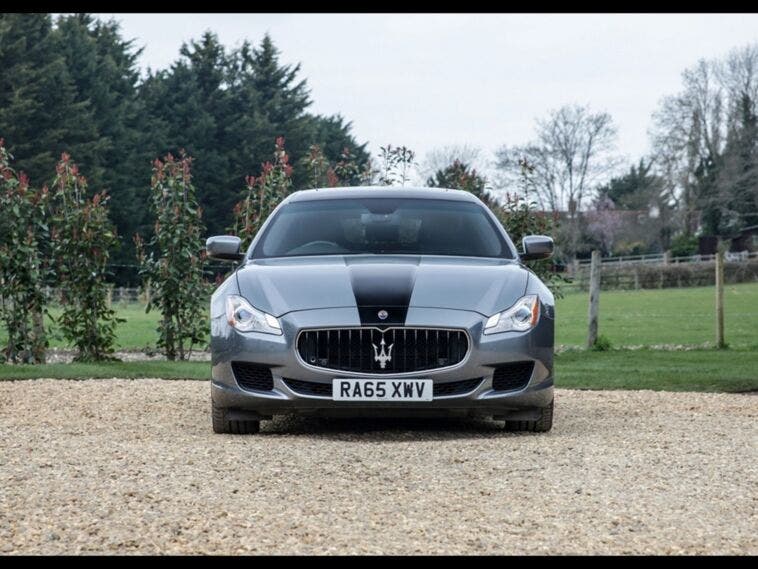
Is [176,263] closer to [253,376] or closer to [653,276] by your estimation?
[253,376]

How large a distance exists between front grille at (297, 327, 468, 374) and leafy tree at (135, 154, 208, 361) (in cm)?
727

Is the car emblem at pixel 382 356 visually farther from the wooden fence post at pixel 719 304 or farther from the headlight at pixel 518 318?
the wooden fence post at pixel 719 304

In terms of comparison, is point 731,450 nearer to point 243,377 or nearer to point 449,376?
point 449,376

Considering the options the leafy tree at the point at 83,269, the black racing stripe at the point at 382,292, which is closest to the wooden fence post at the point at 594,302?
the leafy tree at the point at 83,269

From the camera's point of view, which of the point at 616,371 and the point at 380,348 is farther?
the point at 616,371

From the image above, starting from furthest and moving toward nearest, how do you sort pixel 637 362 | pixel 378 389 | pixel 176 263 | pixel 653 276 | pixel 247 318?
Result: pixel 653 276, pixel 637 362, pixel 176 263, pixel 247 318, pixel 378 389

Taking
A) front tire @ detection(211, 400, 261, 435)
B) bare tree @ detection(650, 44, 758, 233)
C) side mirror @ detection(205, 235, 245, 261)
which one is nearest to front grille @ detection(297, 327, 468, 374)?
front tire @ detection(211, 400, 261, 435)

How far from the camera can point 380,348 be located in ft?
25.2

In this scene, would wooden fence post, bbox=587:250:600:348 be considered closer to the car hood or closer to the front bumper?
the car hood

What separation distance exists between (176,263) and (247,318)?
7.21 meters

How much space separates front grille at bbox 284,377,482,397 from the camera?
7711 mm

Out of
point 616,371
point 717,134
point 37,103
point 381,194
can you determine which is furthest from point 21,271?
point 717,134

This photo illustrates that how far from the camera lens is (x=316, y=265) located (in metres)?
8.27

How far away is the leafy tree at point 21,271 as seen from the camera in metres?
14.0
